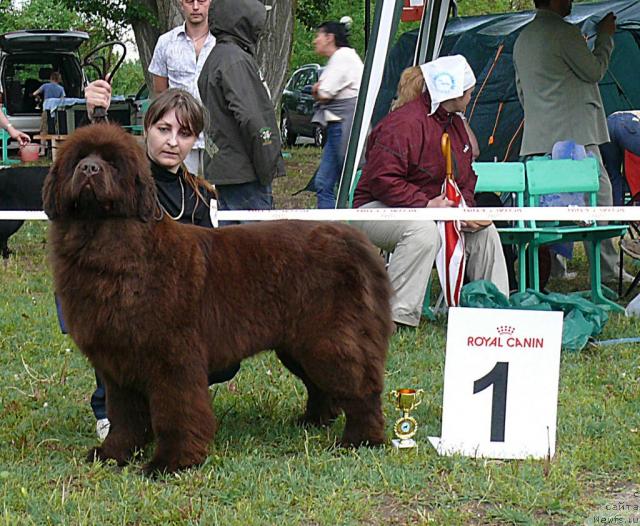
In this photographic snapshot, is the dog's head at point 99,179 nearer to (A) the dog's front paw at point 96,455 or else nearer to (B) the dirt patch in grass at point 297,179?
(A) the dog's front paw at point 96,455

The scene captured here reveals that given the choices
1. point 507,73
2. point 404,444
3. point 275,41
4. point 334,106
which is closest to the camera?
point 404,444

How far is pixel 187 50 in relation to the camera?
248 inches

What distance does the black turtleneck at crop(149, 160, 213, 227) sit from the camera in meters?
4.49

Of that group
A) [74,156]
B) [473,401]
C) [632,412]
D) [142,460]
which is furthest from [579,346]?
[74,156]

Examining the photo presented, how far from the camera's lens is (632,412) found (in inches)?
197

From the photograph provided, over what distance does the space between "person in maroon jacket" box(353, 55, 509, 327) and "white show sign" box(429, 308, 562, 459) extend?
7.60 feet

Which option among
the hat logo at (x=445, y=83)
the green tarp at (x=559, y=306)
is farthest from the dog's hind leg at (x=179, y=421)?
the hat logo at (x=445, y=83)

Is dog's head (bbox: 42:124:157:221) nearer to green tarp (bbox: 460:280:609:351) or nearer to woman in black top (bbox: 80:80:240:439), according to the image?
woman in black top (bbox: 80:80:240:439)

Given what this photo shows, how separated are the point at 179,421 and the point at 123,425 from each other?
351mm

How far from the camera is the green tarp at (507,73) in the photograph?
11.4 meters

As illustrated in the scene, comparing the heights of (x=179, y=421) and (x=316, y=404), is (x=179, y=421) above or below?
above

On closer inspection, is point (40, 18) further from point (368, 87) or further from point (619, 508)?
point (619, 508)

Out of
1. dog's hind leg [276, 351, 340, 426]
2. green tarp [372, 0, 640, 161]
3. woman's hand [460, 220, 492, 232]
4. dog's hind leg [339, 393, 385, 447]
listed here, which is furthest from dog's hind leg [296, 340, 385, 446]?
green tarp [372, 0, 640, 161]

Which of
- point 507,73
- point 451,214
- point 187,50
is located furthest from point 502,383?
point 507,73
